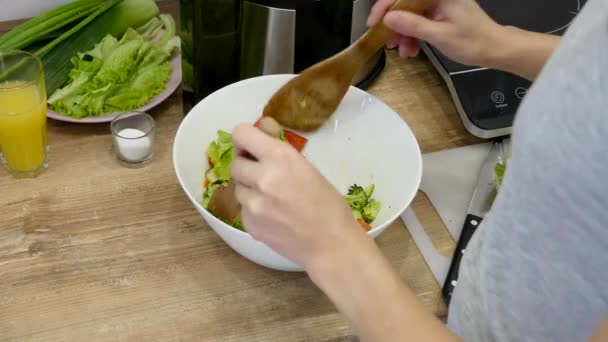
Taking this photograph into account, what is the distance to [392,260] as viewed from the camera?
893 mm

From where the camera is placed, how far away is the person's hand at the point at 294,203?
63 centimetres

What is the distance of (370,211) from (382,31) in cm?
23

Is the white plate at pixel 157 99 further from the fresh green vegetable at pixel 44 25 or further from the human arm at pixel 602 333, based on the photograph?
the human arm at pixel 602 333

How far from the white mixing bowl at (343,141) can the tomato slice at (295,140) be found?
0.04 feet

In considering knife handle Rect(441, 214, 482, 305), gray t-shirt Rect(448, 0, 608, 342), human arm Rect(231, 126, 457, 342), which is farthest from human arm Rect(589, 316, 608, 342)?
knife handle Rect(441, 214, 482, 305)

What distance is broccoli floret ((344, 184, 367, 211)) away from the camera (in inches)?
35.9

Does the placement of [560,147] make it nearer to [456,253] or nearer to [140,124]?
[456,253]

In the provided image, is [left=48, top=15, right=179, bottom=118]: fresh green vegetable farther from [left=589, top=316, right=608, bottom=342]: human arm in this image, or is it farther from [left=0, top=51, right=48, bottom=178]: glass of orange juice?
[left=589, top=316, right=608, bottom=342]: human arm

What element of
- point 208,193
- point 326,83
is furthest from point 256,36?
point 208,193

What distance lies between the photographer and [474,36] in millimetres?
891

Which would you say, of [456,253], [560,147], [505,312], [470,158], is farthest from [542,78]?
[470,158]

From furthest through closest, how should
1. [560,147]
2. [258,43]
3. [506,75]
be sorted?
[506,75], [258,43], [560,147]

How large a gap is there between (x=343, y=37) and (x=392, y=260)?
0.35 metres

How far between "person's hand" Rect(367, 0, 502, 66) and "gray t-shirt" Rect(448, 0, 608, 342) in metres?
0.35
